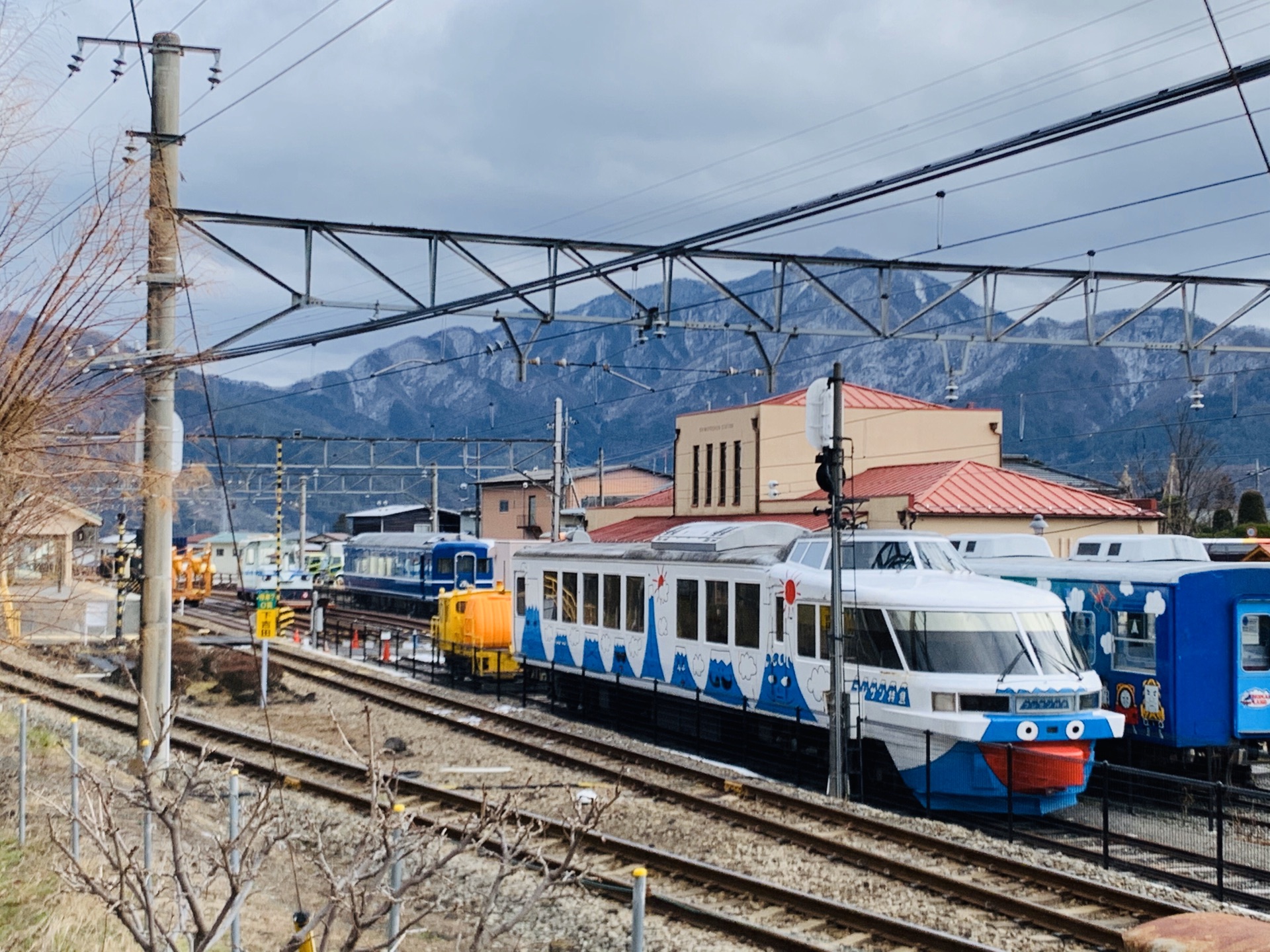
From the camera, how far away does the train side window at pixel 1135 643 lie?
720 inches

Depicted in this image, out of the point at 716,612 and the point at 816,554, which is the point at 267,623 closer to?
the point at 716,612

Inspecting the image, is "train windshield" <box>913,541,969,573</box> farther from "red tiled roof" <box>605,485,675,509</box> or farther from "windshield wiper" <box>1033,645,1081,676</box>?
"red tiled roof" <box>605,485,675,509</box>

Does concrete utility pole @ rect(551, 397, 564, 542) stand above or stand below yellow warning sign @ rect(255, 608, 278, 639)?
above

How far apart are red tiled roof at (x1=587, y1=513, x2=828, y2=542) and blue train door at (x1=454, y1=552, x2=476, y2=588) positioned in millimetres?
4256

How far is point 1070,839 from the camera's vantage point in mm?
15125

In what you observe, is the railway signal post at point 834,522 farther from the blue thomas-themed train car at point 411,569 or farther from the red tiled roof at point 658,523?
the blue thomas-themed train car at point 411,569

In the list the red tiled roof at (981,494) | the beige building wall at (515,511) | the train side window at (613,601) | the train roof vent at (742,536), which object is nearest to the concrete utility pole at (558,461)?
the red tiled roof at (981,494)

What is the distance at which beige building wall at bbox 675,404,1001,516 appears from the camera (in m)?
40.0

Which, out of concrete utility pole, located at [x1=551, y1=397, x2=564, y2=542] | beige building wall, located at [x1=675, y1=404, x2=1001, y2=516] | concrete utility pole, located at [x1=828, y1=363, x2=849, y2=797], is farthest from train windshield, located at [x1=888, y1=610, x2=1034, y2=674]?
concrete utility pole, located at [x1=551, y1=397, x2=564, y2=542]

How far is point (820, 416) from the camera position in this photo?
17.4 m

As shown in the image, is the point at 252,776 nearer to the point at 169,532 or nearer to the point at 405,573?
the point at 169,532

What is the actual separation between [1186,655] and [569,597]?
11.6 m

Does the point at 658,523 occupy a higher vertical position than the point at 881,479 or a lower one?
lower

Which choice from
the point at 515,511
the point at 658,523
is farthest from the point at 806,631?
the point at 515,511
